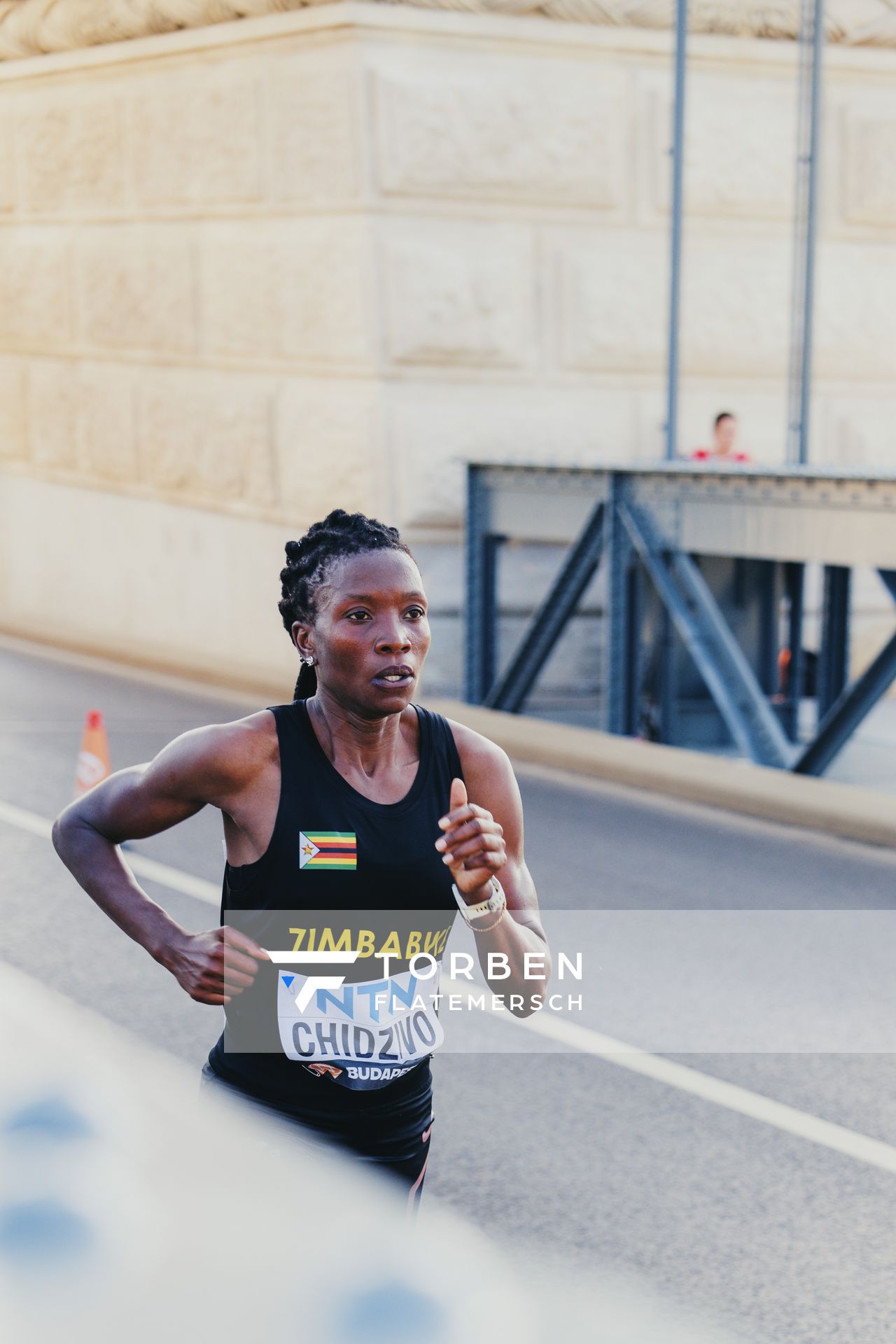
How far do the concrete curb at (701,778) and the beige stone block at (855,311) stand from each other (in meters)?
4.54

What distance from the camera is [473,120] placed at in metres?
14.3

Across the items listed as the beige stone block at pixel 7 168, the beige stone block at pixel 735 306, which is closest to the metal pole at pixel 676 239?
the beige stone block at pixel 735 306

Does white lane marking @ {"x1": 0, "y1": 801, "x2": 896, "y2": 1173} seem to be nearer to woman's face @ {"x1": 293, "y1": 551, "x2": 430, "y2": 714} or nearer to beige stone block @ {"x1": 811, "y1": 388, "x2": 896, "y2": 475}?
woman's face @ {"x1": 293, "y1": 551, "x2": 430, "y2": 714}

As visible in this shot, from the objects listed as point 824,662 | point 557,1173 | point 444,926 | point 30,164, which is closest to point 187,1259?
point 444,926

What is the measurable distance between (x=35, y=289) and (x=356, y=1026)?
16900mm

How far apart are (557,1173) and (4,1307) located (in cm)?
441

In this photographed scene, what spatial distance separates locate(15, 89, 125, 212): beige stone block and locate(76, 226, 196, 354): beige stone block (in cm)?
43

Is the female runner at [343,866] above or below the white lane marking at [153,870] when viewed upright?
above

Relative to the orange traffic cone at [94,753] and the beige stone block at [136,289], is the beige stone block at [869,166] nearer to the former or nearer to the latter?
the beige stone block at [136,289]

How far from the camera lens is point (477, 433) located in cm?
1456

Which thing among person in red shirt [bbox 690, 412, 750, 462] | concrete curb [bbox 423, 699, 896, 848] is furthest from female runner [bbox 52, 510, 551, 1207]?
person in red shirt [bbox 690, 412, 750, 462]

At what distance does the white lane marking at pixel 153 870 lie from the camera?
8.41m

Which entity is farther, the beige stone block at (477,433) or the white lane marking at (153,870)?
the beige stone block at (477,433)

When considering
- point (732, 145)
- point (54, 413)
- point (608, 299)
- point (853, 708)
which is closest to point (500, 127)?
point (608, 299)
